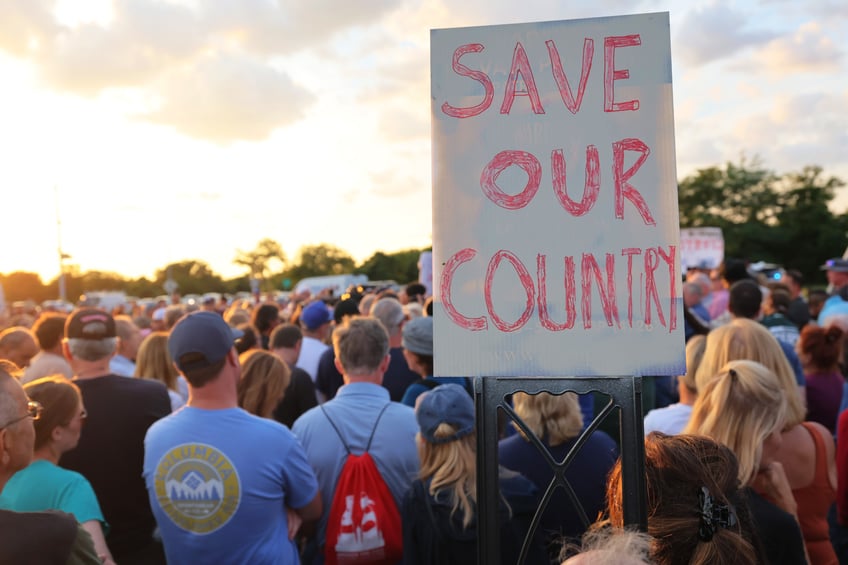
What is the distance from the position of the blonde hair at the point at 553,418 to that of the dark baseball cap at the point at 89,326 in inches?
92.2

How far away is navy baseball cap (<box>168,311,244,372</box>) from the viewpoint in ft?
9.26

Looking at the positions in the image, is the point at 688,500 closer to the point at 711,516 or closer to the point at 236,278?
the point at 711,516

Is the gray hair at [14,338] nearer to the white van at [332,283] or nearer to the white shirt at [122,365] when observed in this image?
the white shirt at [122,365]

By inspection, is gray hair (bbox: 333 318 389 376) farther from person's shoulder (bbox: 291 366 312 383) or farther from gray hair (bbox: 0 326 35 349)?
gray hair (bbox: 0 326 35 349)

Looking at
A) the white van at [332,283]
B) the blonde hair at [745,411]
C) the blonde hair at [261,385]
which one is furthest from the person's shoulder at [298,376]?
the white van at [332,283]

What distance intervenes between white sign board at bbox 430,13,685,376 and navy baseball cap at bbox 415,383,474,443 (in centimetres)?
110

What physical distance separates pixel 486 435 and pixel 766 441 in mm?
1378

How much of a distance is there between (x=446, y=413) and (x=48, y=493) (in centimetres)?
152

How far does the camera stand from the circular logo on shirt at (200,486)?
268cm

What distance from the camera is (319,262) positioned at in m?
90.8

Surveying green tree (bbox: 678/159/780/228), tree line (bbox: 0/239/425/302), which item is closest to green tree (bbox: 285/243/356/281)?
tree line (bbox: 0/239/425/302)

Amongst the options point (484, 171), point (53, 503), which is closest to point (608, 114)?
point (484, 171)

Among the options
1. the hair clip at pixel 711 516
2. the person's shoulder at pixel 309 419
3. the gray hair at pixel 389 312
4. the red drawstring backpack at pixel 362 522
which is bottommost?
the red drawstring backpack at pixel 362 522

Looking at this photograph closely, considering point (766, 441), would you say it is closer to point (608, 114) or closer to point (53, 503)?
point (608, 114)
